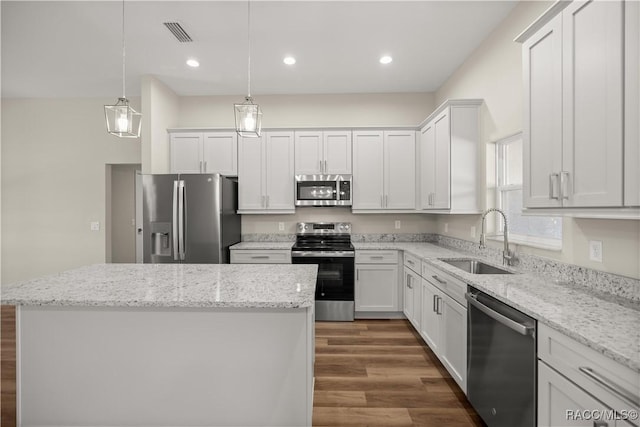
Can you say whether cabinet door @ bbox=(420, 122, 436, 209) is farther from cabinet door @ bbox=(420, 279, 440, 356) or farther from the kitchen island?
the kitchen island

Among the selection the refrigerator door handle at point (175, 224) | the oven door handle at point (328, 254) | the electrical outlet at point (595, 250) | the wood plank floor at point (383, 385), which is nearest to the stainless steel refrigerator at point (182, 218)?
the refrigerator door handle at point (175, 224)

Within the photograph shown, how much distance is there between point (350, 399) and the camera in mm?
2316

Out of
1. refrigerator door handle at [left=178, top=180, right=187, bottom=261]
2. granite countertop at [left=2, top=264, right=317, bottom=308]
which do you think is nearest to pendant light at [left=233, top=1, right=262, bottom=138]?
granite countertop at [left=2, top=264, right=317, bottom=308]

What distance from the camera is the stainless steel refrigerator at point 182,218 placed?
3.57m

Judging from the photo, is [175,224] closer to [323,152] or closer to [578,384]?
[323,152]

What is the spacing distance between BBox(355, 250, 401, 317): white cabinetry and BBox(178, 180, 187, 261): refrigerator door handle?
81.5 inches

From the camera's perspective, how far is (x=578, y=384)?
3.88 ft

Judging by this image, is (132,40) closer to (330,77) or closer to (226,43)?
(226,43)

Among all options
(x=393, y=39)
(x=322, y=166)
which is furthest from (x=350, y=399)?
(x=393, y=39)

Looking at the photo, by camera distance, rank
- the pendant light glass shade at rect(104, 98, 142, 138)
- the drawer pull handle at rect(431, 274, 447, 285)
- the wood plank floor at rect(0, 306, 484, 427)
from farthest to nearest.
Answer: the drawer pull handle at rect(431, 274, 447, 285) → the pendant light glass shade at rect(104, 98, 142, 138) → the wood plank floor at rect(0, 306, 484, 427)

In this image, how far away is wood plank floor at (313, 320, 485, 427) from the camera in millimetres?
2123

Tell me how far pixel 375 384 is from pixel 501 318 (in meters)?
1.28

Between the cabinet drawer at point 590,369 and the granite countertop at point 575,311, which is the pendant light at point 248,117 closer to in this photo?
the granite countertop at point 575,311

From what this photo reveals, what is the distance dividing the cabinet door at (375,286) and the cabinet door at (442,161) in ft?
3.31
